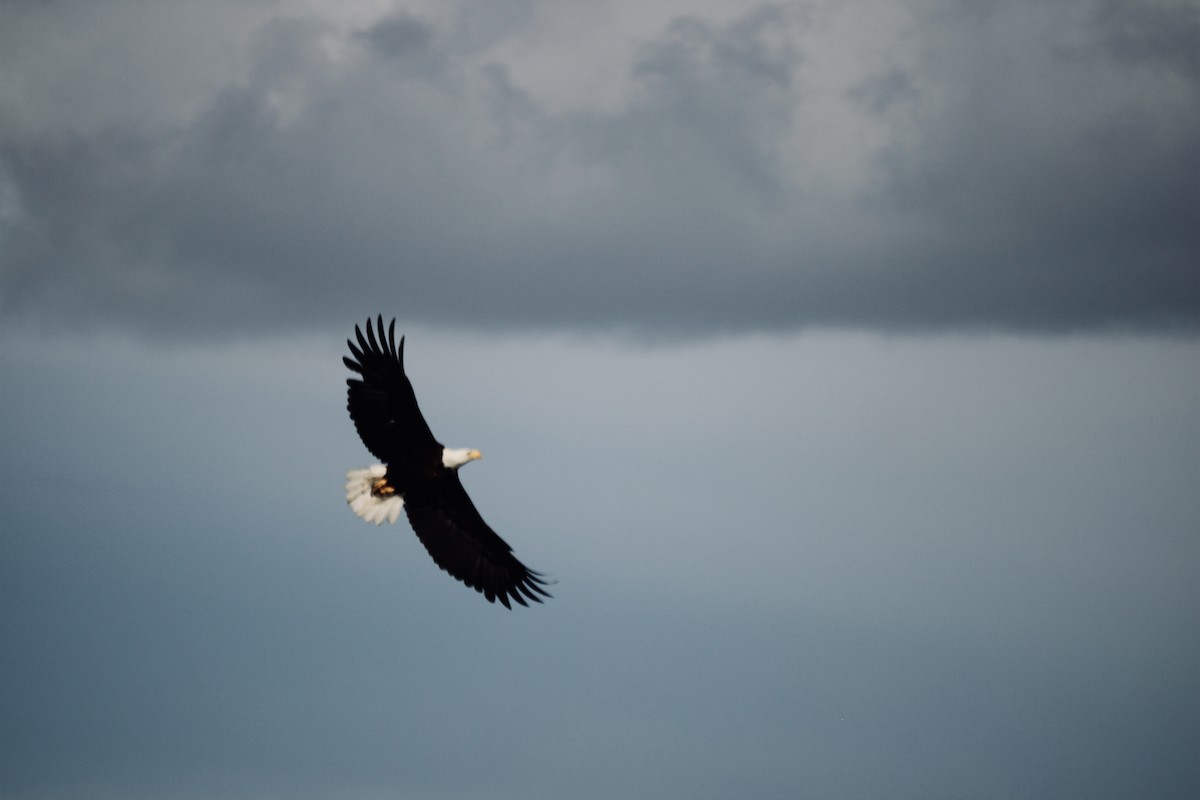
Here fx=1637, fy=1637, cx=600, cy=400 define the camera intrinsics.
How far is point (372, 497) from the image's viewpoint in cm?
2631

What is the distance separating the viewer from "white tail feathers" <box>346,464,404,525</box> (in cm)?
2611

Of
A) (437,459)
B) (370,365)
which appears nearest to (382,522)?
(437,459)

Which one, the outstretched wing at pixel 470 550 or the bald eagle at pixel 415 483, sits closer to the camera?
the bald eagle at pixel 415 483

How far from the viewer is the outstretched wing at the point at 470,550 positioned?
88.3 feet

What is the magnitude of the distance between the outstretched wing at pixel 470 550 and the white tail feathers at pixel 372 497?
0.53 m

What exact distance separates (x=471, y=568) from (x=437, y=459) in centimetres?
245

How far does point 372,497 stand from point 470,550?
198 centimetres

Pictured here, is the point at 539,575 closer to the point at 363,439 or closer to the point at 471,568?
the point at 471,568

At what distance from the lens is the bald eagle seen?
24250mm

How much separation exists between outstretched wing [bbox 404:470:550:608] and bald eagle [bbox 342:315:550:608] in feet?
0.05

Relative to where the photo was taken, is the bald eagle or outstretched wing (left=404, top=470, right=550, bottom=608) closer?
the bald eagle

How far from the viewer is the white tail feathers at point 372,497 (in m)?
26.1

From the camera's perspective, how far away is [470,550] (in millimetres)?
27188

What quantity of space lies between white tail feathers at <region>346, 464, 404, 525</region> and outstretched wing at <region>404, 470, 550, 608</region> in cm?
53
